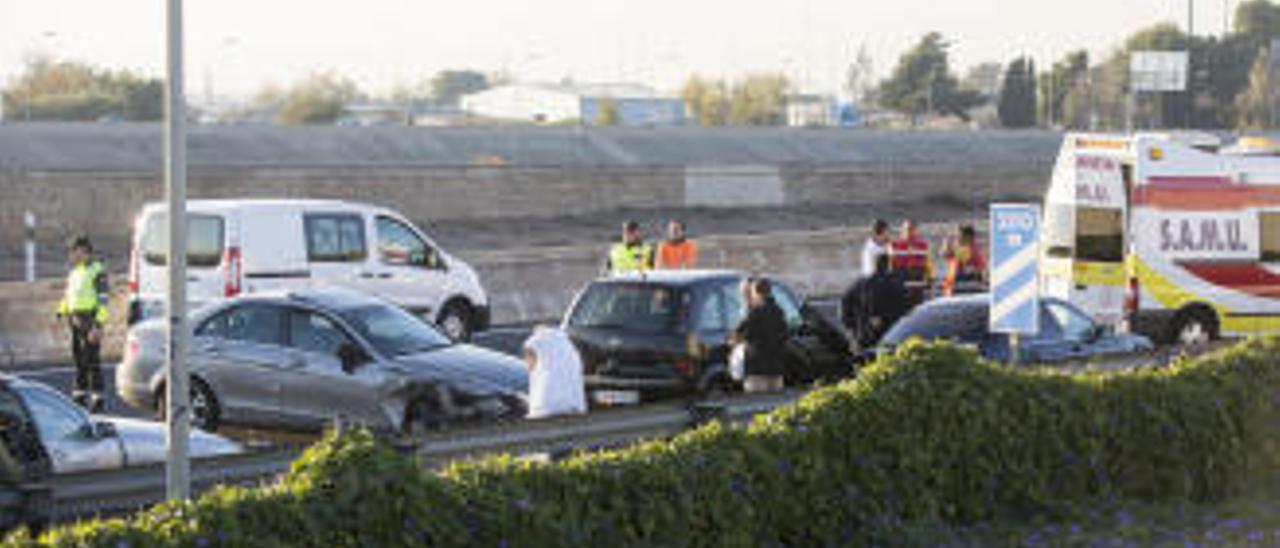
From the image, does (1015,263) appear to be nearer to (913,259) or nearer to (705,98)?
(913,259)

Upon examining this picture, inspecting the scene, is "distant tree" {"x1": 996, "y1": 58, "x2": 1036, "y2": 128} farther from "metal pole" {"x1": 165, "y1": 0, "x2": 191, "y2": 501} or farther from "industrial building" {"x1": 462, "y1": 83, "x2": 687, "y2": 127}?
"metal pole" {"x1": 165, "y1": 0, "x2": 191, "y2": 501}

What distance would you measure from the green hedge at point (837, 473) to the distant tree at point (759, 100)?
506ft

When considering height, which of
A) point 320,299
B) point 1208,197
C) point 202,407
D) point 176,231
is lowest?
point 202,407

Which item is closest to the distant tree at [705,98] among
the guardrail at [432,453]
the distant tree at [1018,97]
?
the distant tree at [1018,97]

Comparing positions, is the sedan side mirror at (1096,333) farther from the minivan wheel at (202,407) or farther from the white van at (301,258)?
the white van at (301,258)

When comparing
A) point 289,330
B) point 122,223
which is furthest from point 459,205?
point 289,330

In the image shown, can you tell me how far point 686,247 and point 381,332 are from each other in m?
7.36

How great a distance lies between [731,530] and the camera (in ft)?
33.0

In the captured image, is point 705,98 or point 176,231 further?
point 705,98

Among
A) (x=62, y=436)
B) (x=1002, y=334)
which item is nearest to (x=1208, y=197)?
(x=1002, y=334)

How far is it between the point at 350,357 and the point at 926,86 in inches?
5435

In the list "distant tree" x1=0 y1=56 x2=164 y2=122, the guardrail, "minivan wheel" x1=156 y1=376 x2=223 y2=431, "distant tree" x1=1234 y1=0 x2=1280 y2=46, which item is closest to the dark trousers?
"minivan wheel" x1=156 y1=376 x2=223 y2=431

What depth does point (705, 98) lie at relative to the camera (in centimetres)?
17300

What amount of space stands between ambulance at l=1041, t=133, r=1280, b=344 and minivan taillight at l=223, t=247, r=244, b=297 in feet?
29.7
